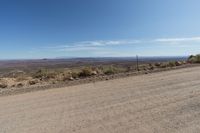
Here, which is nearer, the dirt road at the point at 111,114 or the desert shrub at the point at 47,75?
the dirt road at the point at 111,114

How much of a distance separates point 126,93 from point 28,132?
4846 millimetres

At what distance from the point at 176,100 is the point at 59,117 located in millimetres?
3951

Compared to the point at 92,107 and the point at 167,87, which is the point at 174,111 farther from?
the point at 167,87

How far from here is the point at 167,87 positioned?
1014cm

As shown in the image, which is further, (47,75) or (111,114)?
(47,75)

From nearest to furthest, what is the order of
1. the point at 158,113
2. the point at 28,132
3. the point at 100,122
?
the point at 28,132
the point at 100,122
the point at 158,113

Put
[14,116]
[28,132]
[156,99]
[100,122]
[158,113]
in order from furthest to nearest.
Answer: [156,99]
[14,116]
[158,113]
[100,122]
[28,132]

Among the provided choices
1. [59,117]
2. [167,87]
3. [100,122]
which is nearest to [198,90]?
[167,87]

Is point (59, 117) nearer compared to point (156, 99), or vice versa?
point (59, 117)

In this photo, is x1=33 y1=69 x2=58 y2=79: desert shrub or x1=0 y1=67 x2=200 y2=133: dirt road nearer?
x1=0 y1=67 x2=200 y2=133: dirt road

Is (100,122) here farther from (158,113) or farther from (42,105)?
(42,105)

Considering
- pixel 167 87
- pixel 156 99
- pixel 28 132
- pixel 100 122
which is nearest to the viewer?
pixel 28 132

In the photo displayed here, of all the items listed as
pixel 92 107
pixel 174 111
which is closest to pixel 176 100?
pixel 174 111

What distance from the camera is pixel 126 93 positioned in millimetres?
9383
